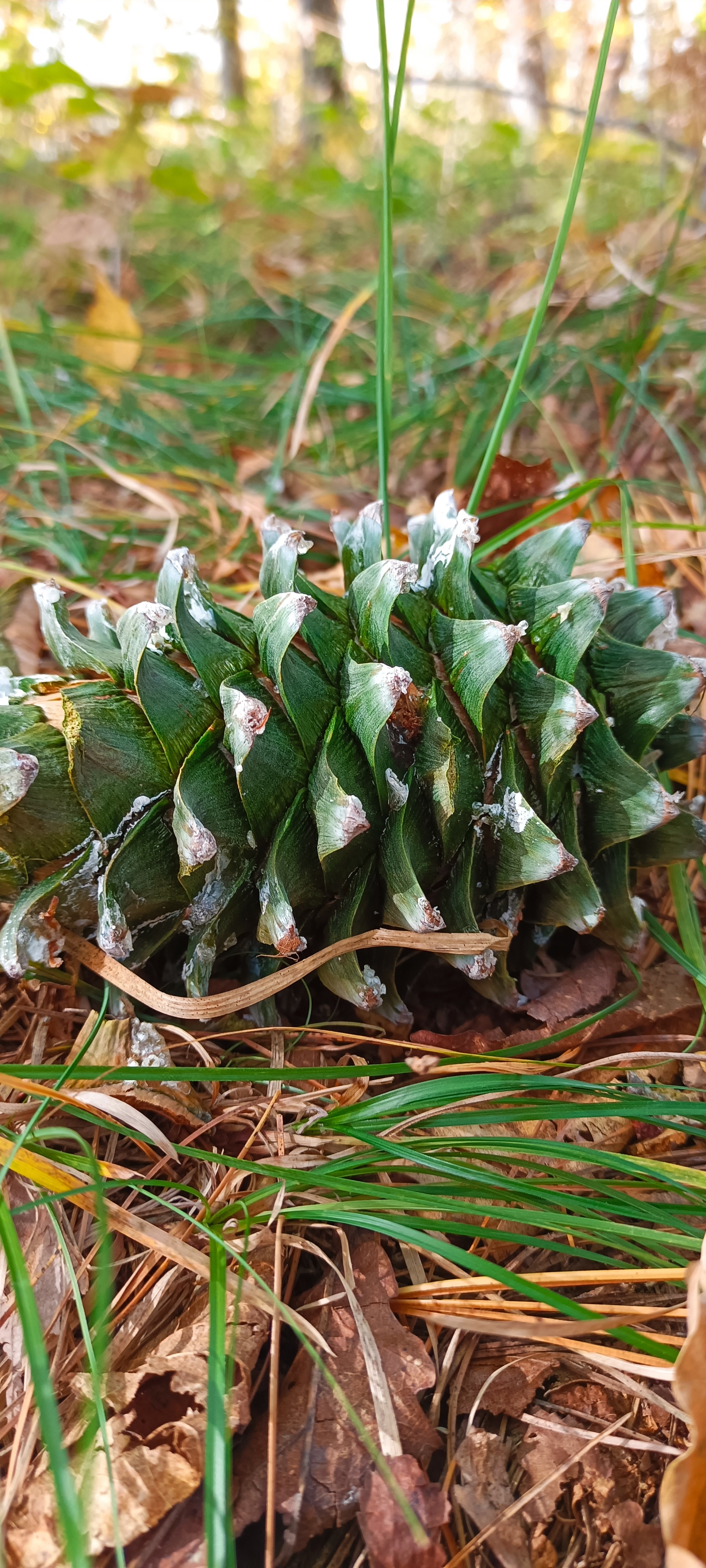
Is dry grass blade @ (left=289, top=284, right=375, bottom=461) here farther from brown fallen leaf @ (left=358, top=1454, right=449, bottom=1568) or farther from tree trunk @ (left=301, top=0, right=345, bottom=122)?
tree trunk @ (left=301, top=0, right=345, bottom=122)

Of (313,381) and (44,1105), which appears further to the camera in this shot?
(313,381)

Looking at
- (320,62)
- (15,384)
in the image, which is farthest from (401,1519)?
(320,62)

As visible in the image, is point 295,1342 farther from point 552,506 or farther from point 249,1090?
point 552,506

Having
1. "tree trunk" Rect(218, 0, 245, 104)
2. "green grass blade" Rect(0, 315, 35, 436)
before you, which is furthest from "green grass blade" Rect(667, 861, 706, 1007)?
"tree trunk" Rect(218, 0, 245, 104)

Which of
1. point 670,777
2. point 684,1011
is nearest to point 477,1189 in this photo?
point 684,1011

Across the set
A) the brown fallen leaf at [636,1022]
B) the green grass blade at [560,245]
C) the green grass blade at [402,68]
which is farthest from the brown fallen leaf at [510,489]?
the brown fallen leaf at [636,1022]

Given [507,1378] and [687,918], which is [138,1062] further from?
[687,918]
